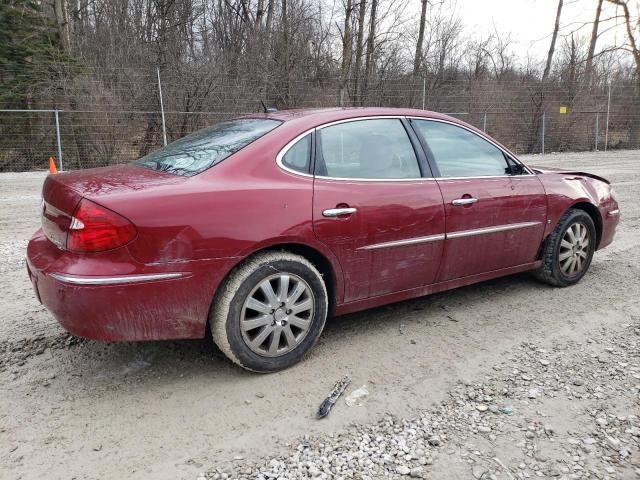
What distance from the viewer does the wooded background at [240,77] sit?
587 inches

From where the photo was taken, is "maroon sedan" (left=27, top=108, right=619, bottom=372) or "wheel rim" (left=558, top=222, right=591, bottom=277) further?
"wheel rim" (left=558, top=222, right=591, bottom=277)

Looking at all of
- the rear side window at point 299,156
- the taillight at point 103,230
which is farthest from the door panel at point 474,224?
the taillight at point 103,230

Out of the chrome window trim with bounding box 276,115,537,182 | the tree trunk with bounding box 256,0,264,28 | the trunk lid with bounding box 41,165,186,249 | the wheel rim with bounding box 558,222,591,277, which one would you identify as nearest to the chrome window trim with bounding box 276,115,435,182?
the chrome window trim with bounding box 276,115,537,182

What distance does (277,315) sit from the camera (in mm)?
3115

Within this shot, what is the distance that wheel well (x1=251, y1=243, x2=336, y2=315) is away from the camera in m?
3.18

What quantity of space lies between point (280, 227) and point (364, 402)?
1074 mm

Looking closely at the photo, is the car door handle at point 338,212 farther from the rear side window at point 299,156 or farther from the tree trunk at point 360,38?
the tree trunk at point 360,38

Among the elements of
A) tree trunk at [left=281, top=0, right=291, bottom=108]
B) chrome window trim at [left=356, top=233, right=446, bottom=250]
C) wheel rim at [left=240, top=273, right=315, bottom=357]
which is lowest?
wheel rim at [left=240, top=273, right=315, bottom=357]

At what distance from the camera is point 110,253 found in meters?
2.66

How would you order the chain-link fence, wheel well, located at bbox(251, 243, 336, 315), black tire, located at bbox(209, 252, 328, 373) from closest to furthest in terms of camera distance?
1. black tire, located at bbox(209, 252, 328, 373)
2. wheel well, located at bbox(251, 243, 336, 315)
3. the chain-link fence

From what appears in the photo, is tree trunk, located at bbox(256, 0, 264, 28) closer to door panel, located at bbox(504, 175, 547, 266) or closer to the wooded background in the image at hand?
the wooded background

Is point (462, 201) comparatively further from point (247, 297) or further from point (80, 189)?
point (80, 189)

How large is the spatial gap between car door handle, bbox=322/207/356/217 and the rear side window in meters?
0.29

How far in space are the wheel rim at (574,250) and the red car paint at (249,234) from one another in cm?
66
